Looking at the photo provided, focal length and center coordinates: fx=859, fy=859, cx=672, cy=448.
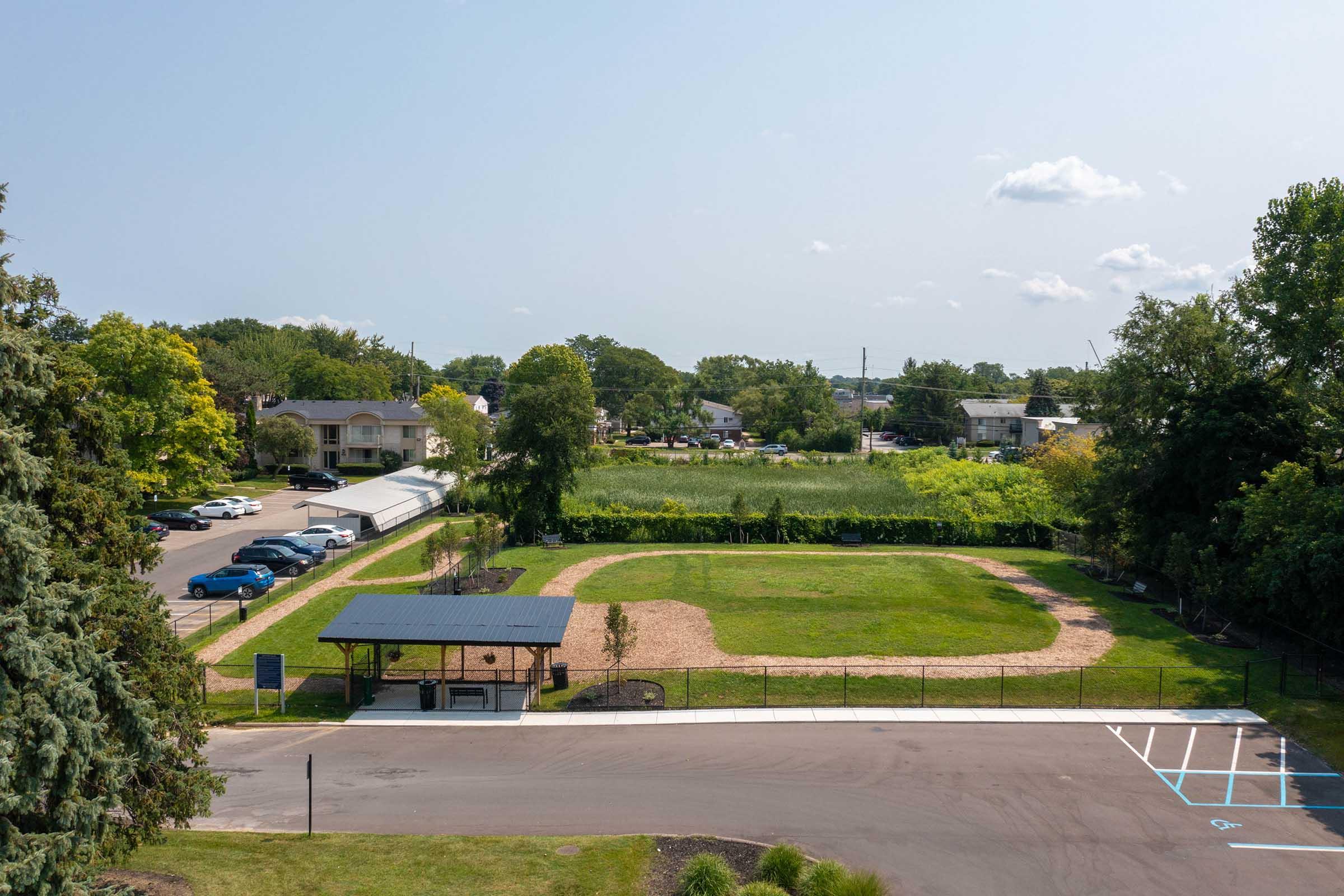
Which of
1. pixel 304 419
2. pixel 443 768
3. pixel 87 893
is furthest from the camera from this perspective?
pixel 304 419

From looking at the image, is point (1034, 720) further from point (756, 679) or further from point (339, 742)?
point (339, 742)

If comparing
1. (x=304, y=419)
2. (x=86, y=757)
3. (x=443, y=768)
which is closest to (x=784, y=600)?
(x=443, y=768)

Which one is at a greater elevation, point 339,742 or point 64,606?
point 64,606

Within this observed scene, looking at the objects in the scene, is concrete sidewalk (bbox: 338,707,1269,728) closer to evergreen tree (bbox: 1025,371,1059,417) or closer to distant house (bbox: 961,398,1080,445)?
distant house (bbox: 961,398,1080,445)

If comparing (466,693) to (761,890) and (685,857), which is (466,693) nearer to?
(685,857)

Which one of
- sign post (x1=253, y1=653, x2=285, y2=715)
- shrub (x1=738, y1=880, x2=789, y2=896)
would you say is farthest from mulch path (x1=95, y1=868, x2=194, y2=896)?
shrub (x1=738, y1=880, x2=789, y2=896)

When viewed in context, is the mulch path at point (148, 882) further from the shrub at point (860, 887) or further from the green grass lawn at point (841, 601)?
the green grass lawn at point (841, 601)

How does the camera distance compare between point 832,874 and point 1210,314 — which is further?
point 1210,314

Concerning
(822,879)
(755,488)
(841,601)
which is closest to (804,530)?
(841,601)
